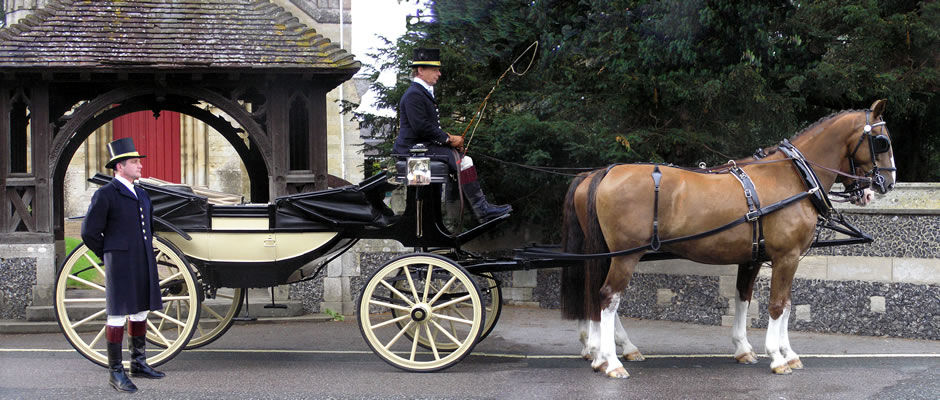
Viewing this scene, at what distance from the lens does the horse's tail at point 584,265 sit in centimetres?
754

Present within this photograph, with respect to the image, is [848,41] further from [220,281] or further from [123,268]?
[123,268]

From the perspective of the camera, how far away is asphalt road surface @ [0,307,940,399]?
679cm

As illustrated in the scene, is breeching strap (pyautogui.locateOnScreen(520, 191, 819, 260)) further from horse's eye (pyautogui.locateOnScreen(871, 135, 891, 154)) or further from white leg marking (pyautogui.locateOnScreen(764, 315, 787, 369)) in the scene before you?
white leg marking (pyautogui.locateOnScreen(764, 315, 787, 369))

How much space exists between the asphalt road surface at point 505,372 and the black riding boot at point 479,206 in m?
1.30

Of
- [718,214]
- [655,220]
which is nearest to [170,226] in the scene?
[655,220]

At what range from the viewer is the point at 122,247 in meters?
6.90

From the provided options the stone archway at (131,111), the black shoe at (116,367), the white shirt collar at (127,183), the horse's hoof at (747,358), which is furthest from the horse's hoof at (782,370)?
the stone archway at (131,111)

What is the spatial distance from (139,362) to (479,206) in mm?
2999

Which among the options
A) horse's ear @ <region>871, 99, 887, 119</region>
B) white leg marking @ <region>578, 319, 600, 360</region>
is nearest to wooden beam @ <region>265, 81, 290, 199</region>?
white leg marking @ <region>578, 319, 600, 360</region>

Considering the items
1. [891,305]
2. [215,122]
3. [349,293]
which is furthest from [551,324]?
[215,122]

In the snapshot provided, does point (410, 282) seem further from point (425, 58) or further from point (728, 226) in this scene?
point (728, 226)

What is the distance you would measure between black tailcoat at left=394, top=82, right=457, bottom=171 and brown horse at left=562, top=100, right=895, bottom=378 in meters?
1.25

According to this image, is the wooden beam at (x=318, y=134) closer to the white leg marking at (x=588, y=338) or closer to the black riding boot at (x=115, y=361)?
the white leg marking at (x=588, y=338)

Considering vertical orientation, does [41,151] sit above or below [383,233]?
above
